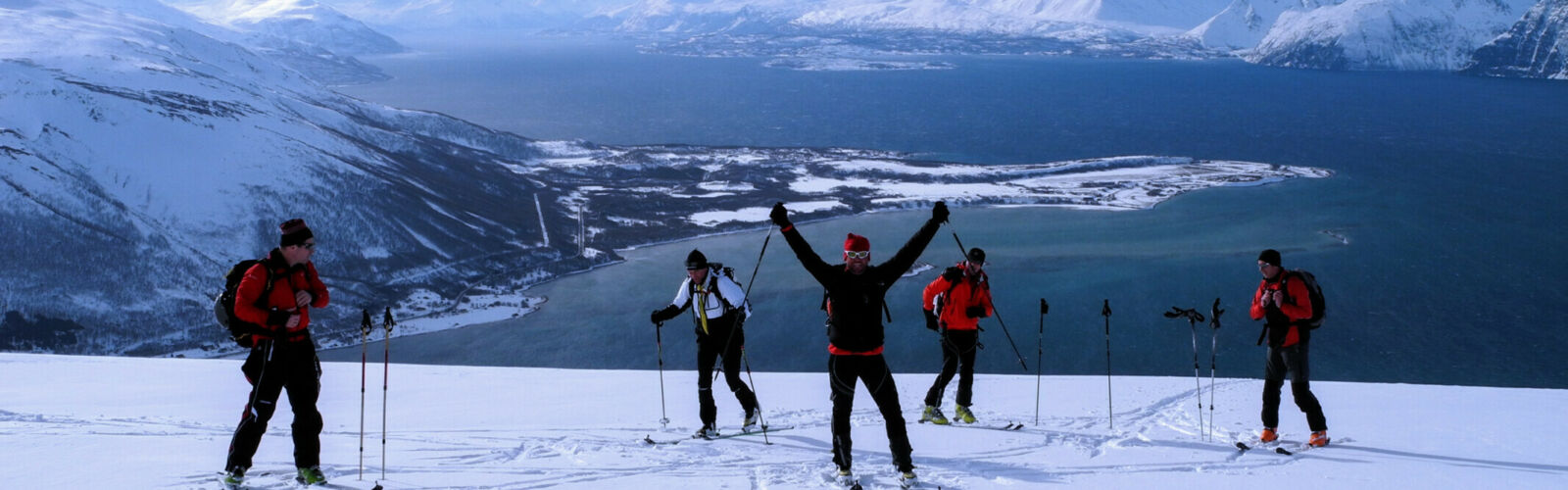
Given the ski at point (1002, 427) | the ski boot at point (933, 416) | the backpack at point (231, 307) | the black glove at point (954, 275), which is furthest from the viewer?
the ski boot at point (933, 416)

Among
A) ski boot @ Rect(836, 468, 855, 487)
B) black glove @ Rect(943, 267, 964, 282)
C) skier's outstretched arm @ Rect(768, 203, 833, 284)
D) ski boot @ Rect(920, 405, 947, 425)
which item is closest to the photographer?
skier's outstretched arm @ Rect(768, 203, 833, 284)

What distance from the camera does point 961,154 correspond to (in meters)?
106

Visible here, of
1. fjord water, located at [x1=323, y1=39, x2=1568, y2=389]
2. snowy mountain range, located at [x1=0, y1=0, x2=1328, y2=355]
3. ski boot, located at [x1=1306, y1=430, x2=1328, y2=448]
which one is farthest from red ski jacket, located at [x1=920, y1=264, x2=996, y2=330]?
snowy mountain range, located at [x1=0, y1=0, x2=1328, y2=355]

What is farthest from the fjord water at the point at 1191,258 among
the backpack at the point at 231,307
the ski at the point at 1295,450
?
the backpack at the point at 231,307

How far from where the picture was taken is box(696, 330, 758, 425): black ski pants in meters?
10.9

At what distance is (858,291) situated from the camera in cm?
793

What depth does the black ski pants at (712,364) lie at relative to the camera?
10.9m

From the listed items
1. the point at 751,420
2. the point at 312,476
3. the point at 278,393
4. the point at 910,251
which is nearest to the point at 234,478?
the point at 312,476

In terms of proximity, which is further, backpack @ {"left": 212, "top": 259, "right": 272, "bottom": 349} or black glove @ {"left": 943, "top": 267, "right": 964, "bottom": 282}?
black glove @ {"left": 943, "top": 267, "right": 964, "bottom": 282}

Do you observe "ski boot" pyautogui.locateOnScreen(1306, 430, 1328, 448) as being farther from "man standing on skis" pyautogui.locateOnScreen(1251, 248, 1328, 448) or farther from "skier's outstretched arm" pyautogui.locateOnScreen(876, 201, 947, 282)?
"skier's outstretched arm" pyautogui.locateOnScreen(876, 201, 947, 282)

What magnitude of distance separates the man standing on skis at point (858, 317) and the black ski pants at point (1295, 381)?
440 centimetres

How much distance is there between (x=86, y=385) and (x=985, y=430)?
517 inches

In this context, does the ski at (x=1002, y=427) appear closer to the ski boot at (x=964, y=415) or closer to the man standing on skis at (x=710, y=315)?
the ski boot at (x=964, y=415)

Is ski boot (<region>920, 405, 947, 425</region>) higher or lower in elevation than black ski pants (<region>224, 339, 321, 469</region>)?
lower
